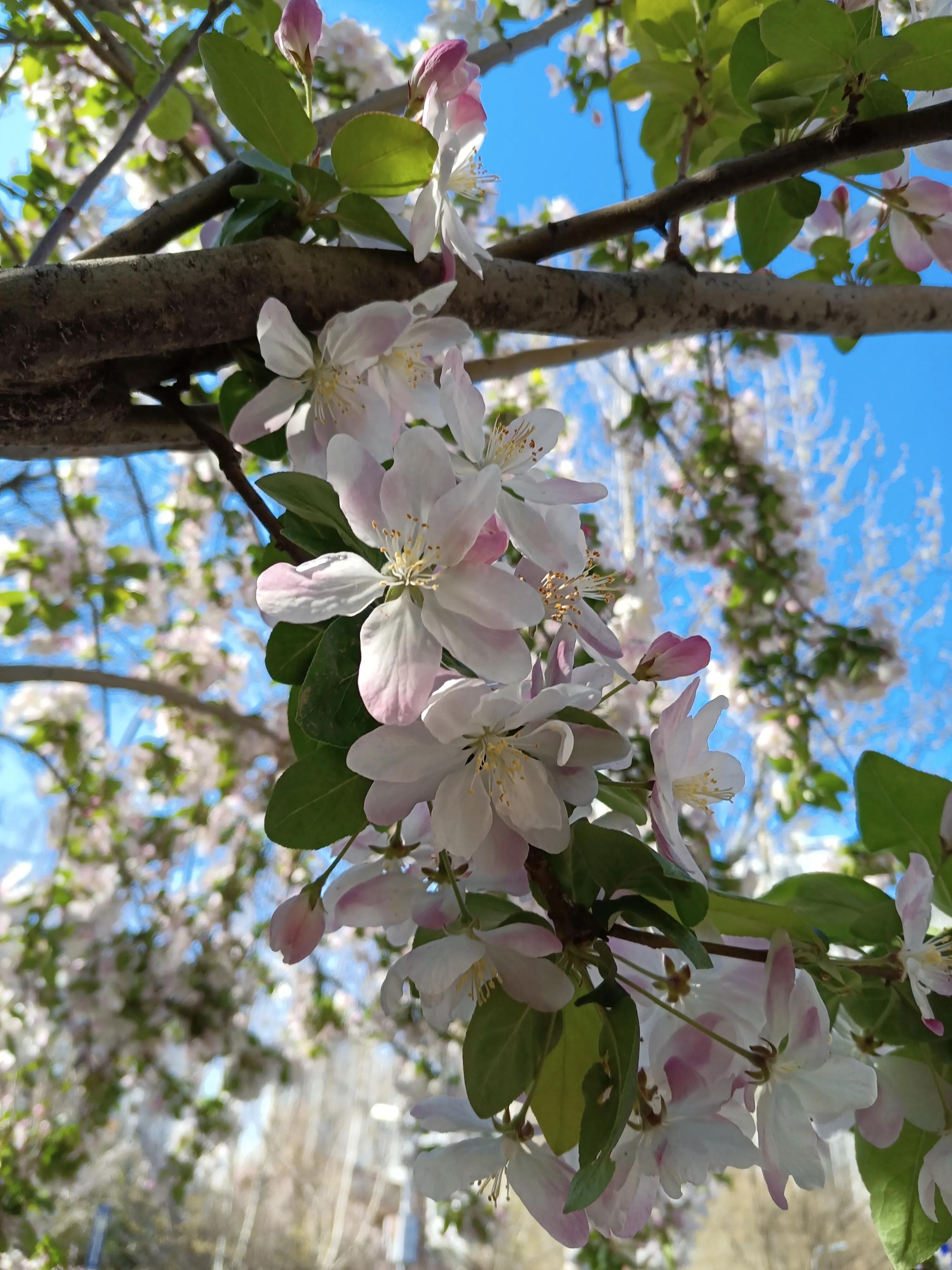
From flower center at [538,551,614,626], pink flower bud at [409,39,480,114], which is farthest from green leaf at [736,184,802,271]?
flower center at [538,551,614,626]

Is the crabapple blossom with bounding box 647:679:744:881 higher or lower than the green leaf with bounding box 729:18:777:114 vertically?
lower

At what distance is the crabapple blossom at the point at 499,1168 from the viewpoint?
403 mm

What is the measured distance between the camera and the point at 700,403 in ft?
6.80

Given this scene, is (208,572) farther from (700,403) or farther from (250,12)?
(250,12)

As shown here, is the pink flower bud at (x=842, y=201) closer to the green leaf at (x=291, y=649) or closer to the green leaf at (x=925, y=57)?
the green leaf at (x=925, y=57)

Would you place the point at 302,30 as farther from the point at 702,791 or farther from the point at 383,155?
the point at 702,791

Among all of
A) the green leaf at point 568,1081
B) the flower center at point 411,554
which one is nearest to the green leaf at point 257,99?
the flower center at point 411,554

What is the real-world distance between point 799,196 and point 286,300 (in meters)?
0.36

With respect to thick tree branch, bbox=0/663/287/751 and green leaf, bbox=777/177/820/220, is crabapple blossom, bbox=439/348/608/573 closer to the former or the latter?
green leaf, bbox=777/177/820/220

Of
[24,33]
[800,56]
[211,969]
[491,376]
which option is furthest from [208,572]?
[800,56]

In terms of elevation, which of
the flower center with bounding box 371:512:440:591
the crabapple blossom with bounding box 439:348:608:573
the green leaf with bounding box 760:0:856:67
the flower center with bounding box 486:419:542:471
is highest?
the green leaf with bounding box 760:0:856:67

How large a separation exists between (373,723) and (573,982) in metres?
0.14

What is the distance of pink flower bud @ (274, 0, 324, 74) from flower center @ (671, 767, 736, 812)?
0.49m

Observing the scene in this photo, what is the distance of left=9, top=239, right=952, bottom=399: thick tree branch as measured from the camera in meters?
0.45
